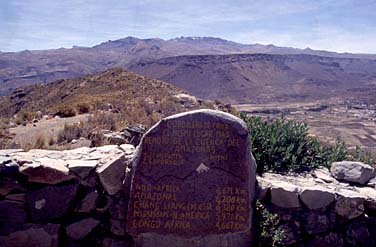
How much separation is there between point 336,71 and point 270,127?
125058 millimetres

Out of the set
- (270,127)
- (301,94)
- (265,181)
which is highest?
(270,127)

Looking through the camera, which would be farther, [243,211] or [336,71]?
[336,71]

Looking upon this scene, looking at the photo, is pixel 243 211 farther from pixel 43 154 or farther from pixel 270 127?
pixel 43 154

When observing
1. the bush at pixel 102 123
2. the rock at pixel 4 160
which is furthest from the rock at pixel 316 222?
the bush at pixel 102 123

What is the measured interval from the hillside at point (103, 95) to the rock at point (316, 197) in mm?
9397

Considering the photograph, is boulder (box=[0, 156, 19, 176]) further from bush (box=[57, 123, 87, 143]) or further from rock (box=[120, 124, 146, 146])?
bush (box=[57, 123, 87, 143])

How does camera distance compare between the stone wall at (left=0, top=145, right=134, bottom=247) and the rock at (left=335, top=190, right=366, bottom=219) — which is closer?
the stone wall at (left=0, top=145, right=134, bottom=247)

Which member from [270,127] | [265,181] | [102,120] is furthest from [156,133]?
[102,120]

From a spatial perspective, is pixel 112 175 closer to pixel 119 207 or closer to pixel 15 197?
pixel 119 207

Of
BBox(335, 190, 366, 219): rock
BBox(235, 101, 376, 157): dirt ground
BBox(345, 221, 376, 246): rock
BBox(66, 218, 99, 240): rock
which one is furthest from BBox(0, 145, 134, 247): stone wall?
BBox(235, 101, 376, 157): dirt ground

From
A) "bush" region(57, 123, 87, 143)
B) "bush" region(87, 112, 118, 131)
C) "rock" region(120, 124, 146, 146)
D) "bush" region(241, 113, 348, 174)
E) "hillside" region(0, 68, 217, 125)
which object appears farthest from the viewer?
"hillside" region(0, 68, 217, 125)

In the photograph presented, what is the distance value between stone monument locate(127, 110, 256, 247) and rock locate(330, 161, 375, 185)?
158 centimetres

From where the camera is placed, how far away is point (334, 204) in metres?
5.22

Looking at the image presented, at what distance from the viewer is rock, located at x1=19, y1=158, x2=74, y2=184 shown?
498 centimetres
